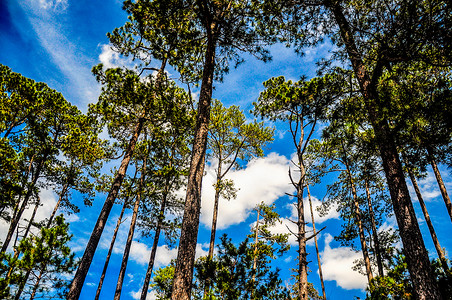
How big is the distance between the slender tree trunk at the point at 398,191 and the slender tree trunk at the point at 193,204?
3.38 m

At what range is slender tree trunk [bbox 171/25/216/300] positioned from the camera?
11.7 feet

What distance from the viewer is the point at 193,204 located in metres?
4.29

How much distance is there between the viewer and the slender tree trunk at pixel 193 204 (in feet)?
11.7

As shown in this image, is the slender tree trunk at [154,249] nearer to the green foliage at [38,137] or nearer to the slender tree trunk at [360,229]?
the green foliage at [38,137]

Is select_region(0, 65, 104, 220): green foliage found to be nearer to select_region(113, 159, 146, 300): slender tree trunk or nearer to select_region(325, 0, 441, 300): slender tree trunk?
select_region(113, 159, 146, 300): slender tree trunk

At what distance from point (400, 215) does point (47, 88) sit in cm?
1658

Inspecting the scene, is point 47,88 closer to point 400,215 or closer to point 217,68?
point 217,68

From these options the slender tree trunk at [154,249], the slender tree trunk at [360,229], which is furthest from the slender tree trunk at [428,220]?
the slender tree trunk at [154,249]

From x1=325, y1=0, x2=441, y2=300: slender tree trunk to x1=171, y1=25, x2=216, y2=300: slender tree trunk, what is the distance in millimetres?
3378

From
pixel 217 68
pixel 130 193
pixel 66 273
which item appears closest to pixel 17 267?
pixel 66 273

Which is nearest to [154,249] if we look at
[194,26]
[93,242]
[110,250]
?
[110,250]

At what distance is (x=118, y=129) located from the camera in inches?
418

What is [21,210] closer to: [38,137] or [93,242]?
[38,137]

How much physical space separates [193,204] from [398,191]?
15.0ft
